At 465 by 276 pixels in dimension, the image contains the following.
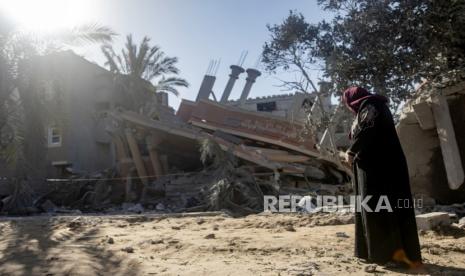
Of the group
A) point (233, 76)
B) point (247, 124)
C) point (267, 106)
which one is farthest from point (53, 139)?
point (247, 124)

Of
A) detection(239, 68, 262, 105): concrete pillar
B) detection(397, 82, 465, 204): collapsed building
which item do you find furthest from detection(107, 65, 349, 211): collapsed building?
detection(239, 68, 262, 105): concrete pillar

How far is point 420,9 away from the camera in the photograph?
466cm

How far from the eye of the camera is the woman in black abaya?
4117 mm

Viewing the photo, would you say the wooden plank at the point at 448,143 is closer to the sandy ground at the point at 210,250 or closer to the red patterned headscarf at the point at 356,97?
the sandy ground at the point at 210,250

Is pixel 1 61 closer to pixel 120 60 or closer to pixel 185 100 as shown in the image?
pixel 185 100

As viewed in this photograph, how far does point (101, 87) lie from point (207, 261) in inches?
926

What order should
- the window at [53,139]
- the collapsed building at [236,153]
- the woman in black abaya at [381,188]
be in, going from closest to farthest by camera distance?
the woman in black abaya at [381,188]
the collapsed building at [236,153]
the window at [53,139]

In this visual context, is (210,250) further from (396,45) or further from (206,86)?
(206,86)

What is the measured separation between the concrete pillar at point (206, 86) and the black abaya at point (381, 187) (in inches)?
841

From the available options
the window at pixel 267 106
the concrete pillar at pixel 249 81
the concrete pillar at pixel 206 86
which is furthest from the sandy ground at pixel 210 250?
the concrete pillar at pixel 249 81

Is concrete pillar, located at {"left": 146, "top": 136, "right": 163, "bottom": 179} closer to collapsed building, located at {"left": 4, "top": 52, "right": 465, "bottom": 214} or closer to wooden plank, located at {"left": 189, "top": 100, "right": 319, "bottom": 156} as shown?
collapsed building, located at {"left": 4, "top": 52, "right": 465, "bottom": 214}

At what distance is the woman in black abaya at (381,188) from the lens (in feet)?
13.5

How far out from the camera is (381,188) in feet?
13.9

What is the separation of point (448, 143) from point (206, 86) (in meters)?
18.2
